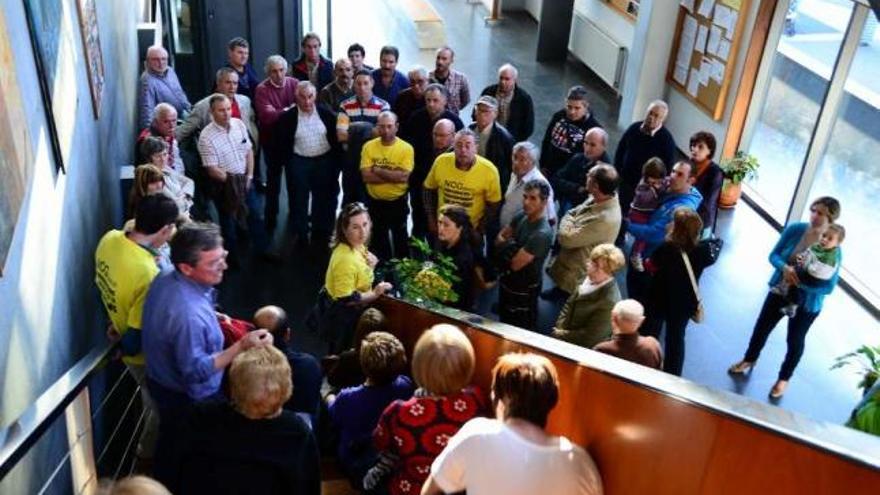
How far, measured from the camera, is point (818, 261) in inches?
198

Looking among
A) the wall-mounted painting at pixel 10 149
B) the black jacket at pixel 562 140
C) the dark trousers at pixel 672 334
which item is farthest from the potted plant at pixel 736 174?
the wall-mounted painting at pixel 10 149

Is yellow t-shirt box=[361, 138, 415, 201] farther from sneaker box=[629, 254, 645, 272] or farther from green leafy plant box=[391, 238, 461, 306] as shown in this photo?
sneaker box=[629, 254, 645, 272]

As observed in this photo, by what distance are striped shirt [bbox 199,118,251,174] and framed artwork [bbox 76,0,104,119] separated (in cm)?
79

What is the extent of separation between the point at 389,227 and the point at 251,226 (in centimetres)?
121

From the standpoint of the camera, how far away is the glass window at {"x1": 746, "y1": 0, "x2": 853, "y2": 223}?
8056 mm

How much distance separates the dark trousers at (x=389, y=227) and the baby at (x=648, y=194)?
1.81 metres

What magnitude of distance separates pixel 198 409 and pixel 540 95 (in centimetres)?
924

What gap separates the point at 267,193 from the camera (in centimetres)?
711

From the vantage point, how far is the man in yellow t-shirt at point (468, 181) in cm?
564

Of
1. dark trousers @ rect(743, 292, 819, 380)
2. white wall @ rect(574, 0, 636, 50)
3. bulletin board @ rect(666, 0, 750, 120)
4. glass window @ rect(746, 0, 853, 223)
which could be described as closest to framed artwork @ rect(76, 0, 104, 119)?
dark trousers @ rect(743, 292, 819, 380)

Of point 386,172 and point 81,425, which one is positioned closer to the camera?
point 81,425

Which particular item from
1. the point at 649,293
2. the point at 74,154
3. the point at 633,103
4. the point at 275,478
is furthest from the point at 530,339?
the point at 633,103

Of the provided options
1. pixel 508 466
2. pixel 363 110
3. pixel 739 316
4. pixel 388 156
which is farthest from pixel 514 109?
pixel 508 466

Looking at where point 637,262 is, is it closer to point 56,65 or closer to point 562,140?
point 562,140
